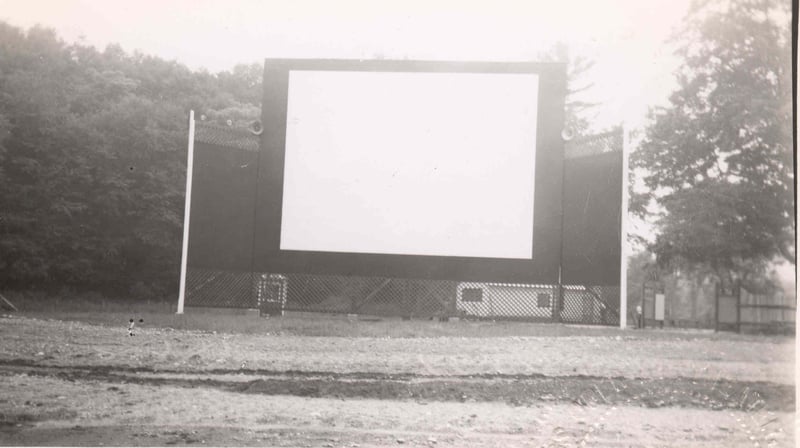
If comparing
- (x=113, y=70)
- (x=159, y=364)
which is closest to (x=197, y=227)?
(x=159, y=364)

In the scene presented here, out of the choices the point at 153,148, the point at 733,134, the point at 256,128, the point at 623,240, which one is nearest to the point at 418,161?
the point at 256,128

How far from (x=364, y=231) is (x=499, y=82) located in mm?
1213

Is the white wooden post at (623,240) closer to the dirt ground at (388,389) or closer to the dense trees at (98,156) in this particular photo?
the dirt ground at (388,389)

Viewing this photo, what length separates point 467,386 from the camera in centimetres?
357

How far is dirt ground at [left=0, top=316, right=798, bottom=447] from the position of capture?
11.1ft

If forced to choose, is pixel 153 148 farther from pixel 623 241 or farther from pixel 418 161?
pixel 623 241

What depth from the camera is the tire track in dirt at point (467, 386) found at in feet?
11.5

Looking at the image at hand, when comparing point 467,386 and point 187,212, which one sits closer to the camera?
point 467,386

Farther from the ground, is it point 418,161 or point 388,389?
point 418,161

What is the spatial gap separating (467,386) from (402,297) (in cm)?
66

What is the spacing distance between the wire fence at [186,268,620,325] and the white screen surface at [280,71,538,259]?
0.74ft

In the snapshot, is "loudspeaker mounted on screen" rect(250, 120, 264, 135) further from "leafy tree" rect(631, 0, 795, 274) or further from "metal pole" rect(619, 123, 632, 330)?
"leafy tree" rect(631, 0, 795, 274)

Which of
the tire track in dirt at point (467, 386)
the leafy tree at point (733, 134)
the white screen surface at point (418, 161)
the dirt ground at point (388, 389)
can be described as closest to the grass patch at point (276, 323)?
the dirt ground at point (388, 389)

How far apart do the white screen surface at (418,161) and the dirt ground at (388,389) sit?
0.62m
